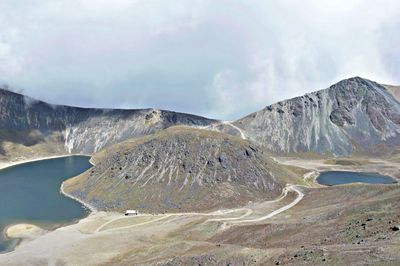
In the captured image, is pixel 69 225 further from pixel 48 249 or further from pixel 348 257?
pixel 348 257

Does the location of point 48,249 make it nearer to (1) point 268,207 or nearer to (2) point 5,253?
(2) point 5,253

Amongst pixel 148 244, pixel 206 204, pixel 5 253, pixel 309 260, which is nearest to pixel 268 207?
pixel 206 204

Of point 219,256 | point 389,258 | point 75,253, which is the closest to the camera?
point 389,258

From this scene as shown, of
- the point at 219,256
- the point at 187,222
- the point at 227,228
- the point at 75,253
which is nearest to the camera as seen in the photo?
the point at 219,256

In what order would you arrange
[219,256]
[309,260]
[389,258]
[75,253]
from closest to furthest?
[389,258] < [309,260] < [219,256] < [75,253]

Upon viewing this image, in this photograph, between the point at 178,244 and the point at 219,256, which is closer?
the point at 219,256

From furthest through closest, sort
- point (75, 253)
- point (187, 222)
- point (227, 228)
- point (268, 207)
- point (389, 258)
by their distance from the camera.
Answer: point (268, 207)
point (187, 222)
point (227, 228)
point (75, 253)
point (389, 258)

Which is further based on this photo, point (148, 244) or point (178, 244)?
point (148, 244)

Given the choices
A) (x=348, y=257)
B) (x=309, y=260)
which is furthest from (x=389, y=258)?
(x=309, y=260)

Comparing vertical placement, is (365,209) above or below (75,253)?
above
